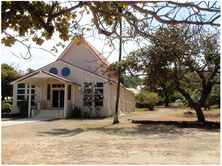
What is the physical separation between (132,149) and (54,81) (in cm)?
1674

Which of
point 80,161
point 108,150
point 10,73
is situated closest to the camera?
point 80,161

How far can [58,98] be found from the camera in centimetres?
2280

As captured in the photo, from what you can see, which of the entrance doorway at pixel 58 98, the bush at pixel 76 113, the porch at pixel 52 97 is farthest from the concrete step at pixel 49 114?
the entrance doorway at pixel 58 98

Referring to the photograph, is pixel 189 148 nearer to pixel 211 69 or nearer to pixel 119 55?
pixel 211 69

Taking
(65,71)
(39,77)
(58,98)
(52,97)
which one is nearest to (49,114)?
(58,98)

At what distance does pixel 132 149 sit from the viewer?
7156mm

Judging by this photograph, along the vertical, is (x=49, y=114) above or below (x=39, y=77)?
below

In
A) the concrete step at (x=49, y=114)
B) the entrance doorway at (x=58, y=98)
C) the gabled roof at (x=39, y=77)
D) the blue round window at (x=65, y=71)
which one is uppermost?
the blue round window at (x=65, y=71)

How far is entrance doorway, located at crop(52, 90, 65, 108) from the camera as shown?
2273 centimetres

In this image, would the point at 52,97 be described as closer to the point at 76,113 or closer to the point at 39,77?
the point at 76,113

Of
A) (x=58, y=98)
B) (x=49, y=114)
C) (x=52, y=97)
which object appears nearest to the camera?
(x=49, y=114)

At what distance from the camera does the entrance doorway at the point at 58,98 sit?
22.7m

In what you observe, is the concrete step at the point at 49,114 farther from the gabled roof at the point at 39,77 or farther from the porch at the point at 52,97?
the gabled roof at the point at 39,77

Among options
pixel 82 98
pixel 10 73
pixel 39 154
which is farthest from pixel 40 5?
pixel 10 73
